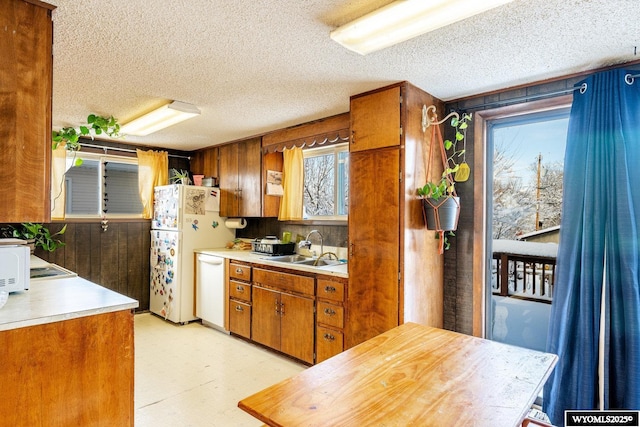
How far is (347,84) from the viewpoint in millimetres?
2516

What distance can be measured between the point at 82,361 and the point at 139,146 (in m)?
3.69

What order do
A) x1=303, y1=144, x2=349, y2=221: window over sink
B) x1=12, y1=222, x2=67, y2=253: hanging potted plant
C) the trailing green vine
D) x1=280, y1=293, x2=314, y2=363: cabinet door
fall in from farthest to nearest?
x1=12, y1=222, x2=67, y2=253: hanging potted plant
x1=303, y1=144, x2=349, y2=221: window over sink
the trailing green vine
x1=280, y1=293, x2=314, y2=363: cabinet door

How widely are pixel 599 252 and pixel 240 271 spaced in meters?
3.02

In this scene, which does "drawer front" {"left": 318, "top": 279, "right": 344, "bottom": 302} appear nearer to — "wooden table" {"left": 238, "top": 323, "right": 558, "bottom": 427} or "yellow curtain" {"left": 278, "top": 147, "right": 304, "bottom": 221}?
"yellow curtain" {"left": 278, "top": 147, "right": 304, "bottom": 221}

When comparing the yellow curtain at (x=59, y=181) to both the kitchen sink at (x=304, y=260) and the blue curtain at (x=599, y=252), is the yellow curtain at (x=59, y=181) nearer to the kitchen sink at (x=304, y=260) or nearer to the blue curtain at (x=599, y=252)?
the kitchen sink at (x=304, y=260)

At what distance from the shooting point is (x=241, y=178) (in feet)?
14.3

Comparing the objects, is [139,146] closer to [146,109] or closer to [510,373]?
[146,109]

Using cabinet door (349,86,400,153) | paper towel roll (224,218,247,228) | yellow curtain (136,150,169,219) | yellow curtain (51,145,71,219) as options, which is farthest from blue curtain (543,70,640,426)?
yellow curtain (51,145,71,219)

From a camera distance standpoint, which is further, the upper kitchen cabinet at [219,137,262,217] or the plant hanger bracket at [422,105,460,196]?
the upper kitchen cabinet at [219,137,262,217]

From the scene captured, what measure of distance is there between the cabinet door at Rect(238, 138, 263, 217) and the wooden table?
287 centimetres

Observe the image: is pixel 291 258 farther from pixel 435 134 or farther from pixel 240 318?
pixel 435 134

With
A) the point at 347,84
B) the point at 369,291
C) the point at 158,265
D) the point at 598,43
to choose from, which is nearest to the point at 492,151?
the point at 598,43

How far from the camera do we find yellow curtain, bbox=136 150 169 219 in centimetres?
470

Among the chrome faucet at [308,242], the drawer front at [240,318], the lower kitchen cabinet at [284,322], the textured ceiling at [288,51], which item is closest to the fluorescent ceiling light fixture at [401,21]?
the textured ceiling at [288,51]
